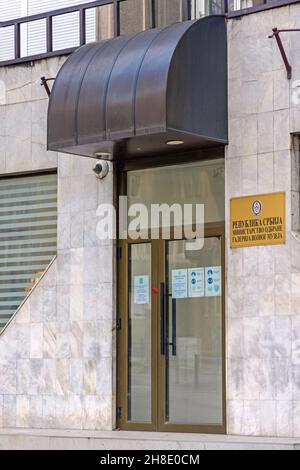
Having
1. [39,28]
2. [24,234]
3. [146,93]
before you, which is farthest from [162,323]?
[39,28]

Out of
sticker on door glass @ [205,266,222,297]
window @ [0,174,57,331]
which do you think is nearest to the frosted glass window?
sticker on door glass @ [205,266,222,297]

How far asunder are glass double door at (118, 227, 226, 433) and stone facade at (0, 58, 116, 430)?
22 cm

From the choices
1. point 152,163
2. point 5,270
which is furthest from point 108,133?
point 5,270

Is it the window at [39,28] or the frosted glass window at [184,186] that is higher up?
the window at [39,28]

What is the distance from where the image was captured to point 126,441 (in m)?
11.5

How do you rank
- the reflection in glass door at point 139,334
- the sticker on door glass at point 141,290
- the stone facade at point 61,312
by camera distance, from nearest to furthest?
1. the reflection in glass door at point 139,334
2. the sticker on door glass at point 141,290
3. the stone facade at point 61,312

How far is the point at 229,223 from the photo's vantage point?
1180cm

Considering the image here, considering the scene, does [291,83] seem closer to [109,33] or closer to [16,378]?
[109,33]

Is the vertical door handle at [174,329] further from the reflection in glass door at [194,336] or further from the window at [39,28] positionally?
the window at [39,28]

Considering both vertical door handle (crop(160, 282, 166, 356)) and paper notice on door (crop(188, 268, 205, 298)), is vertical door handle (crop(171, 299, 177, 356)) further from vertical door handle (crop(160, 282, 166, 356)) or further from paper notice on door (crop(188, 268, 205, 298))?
paper notice on door (crop(188, 268, 205, 298))

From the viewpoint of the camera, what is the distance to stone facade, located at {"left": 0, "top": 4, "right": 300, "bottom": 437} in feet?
37.0

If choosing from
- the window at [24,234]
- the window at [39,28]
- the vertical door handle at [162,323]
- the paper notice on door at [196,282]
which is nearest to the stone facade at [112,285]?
the window at [24,234]

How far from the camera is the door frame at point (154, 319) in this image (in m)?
12.0

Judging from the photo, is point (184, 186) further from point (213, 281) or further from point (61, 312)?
point (61, 312)
